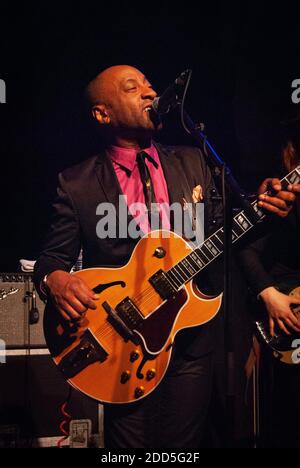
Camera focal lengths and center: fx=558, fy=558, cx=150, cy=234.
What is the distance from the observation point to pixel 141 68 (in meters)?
4.12

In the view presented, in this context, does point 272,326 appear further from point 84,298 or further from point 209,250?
point 84,298

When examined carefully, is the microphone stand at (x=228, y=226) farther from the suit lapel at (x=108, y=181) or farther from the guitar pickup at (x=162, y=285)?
the suit lapel at (x=108, y=181)

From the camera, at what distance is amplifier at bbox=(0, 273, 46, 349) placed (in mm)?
3512

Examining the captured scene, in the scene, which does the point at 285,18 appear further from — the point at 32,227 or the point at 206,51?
the point at 32,227

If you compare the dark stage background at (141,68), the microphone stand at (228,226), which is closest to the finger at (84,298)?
the microphone stand at (228,226)

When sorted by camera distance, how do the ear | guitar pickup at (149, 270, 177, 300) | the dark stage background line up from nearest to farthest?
guitar pickup at (149, 270, 177, 300), the ear, the dark stage background

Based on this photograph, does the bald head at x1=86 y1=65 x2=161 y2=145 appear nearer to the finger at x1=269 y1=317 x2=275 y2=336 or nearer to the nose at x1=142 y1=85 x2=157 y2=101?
the nose at x1=142 y1=85 x2=157 y2=101

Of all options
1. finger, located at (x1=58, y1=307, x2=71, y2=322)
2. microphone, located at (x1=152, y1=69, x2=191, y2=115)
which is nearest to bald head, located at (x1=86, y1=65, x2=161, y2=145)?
microphone, located at (x1=152, y1=69, x2=191, y2=115)

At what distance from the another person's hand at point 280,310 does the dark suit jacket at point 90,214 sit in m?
0.41

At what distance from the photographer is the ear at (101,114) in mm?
2871

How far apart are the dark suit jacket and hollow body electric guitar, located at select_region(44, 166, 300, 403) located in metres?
0.11

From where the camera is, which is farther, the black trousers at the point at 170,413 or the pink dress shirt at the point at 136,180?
the pink dress shirt at the point at 136,180

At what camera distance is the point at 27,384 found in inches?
138
